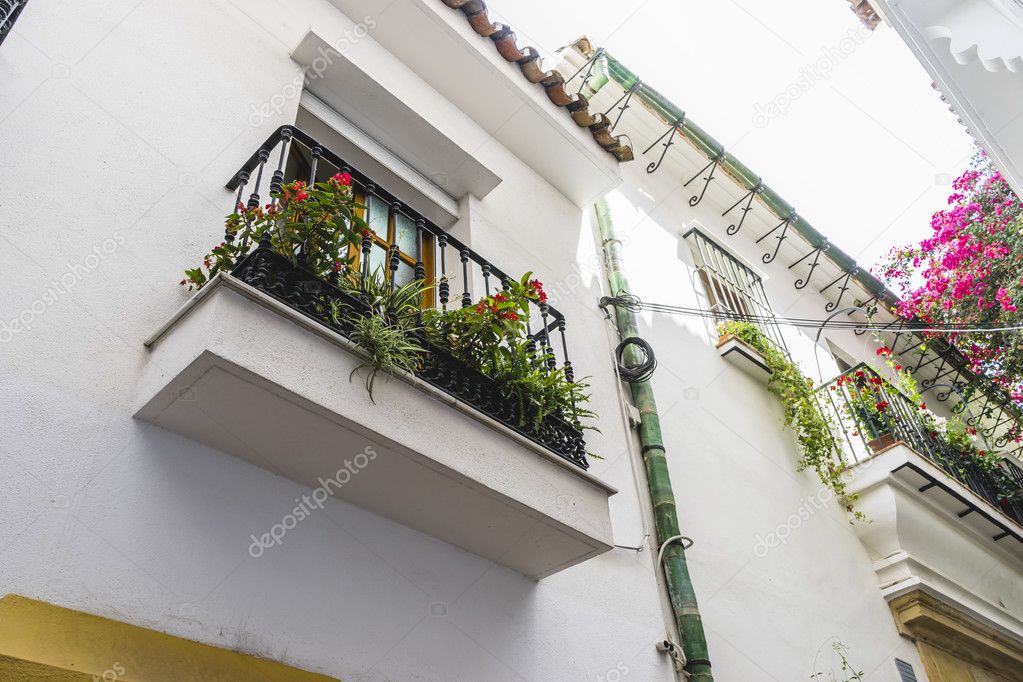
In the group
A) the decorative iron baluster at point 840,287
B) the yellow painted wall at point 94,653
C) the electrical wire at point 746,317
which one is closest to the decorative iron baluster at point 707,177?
the electrical wire at point 746,317

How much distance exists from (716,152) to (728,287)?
157cm

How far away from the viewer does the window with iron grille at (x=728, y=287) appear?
27.7 ft

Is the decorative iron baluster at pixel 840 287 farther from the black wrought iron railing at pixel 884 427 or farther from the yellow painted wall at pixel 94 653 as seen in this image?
the yellow painted wall at pixel 94 653

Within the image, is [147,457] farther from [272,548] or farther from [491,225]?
[491,225]

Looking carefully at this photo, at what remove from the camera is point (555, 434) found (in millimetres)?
4441

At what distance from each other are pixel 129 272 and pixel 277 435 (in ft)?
3.33

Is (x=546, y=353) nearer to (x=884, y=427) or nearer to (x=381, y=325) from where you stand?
(x=381, y=325)

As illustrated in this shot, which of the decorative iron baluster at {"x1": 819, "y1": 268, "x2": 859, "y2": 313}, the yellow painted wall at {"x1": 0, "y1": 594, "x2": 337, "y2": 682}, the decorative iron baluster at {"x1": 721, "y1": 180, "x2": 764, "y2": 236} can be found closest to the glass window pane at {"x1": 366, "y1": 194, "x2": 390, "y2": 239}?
the yellow painted wall at {"x1": 0, "y1": 594, "x2": 337, "y2": 682}

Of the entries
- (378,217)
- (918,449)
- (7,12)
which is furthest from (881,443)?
(7,12)

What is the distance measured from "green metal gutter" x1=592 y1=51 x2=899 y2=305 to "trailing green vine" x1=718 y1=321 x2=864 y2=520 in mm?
2160

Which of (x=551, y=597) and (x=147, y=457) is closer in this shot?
(x=147, y=457)

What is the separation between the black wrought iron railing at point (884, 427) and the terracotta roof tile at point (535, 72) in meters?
3.26

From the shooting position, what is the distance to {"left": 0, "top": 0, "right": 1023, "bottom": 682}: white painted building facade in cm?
309

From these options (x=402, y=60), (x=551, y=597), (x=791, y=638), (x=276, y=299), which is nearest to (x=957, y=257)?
(x=791, y=638)
